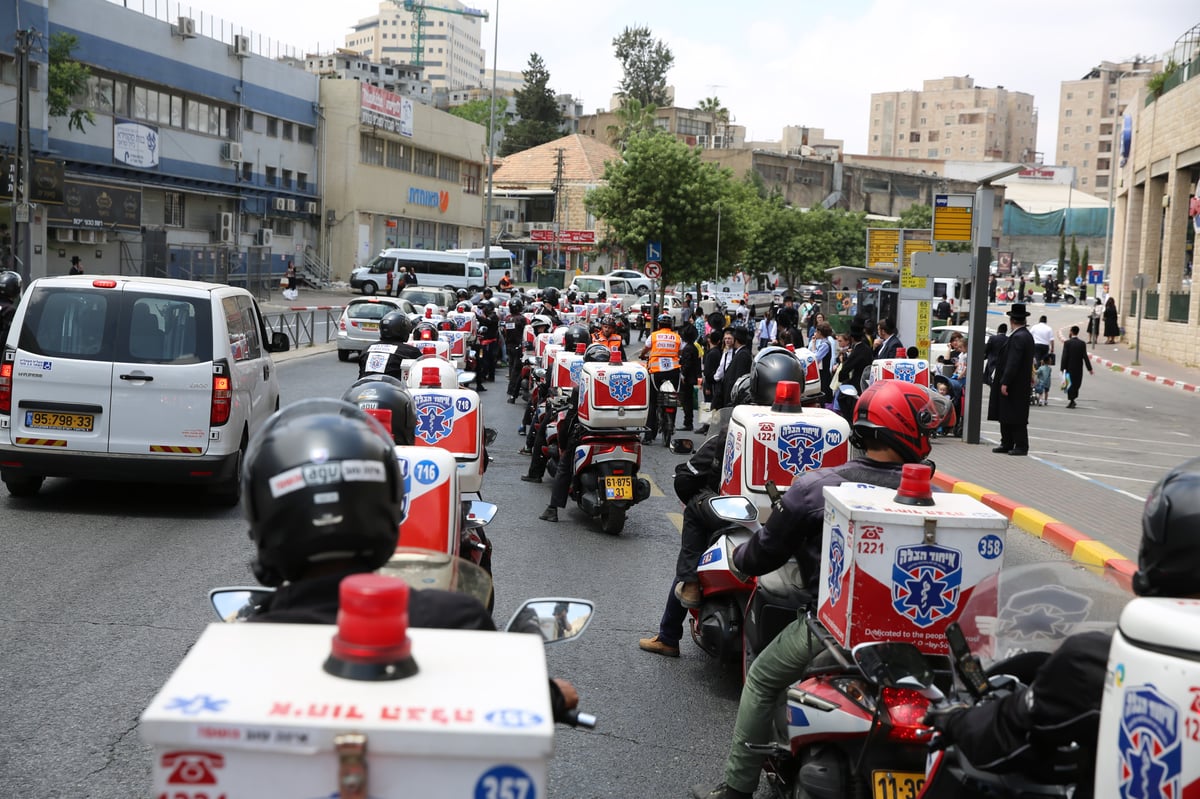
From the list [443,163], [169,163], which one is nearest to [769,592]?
[169,163]

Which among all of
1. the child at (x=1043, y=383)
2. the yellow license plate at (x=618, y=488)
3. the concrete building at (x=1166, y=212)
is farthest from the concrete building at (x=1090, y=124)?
the yellow license plate at (x=618, y=488)

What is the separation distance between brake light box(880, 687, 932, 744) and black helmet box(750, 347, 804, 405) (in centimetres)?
348

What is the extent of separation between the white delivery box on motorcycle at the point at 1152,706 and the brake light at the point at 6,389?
945 centimetres

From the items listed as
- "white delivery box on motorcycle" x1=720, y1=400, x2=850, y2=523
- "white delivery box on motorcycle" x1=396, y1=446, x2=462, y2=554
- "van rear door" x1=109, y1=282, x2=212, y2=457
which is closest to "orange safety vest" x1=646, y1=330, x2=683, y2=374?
"van rear door" x1=109, y1=282, x2=212, y2=457

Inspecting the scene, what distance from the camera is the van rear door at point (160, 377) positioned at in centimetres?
999

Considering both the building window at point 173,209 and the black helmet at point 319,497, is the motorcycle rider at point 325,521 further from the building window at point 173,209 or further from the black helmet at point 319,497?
the building window at point 173,209

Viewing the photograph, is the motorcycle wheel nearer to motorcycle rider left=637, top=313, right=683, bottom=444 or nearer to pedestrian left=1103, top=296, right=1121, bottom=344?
motorcycle rider left=637, top=313, right=683, bottom=444

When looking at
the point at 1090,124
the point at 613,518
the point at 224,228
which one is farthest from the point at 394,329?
the point at 1090,124

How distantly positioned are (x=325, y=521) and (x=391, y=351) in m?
9.66

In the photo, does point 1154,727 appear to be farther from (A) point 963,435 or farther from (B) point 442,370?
(A) point 963,435

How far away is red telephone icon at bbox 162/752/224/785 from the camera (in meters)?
1.92

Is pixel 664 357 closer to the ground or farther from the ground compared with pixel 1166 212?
closer to the ground

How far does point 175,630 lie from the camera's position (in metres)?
6.81

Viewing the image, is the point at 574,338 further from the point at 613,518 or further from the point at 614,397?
the point at 613,518
